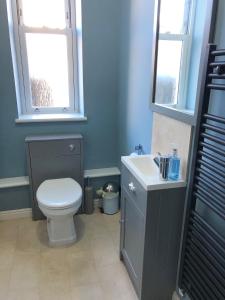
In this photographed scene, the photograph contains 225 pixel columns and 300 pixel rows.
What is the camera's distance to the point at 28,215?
2.50 m

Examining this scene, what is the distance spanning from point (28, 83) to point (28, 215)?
52.3 inches

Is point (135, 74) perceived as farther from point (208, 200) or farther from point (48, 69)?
point (208, 200)

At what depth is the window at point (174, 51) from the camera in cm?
139

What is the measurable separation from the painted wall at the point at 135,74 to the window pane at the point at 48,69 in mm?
620

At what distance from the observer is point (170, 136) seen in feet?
5.04

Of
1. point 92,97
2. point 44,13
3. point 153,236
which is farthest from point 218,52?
point 44,13

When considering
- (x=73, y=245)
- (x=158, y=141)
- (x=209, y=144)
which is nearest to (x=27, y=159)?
(x=73, y=245)

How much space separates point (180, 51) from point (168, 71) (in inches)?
6.9

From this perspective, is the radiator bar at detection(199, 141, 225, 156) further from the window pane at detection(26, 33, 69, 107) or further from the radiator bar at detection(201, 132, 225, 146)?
the window pane at detection(26, 33, 69, 107)

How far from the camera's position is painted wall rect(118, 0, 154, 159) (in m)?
1.80

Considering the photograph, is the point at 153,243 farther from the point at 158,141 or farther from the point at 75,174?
the point at 75,174

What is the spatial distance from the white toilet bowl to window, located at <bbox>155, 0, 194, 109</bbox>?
1.01 meters

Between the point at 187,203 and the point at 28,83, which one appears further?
the point at 28,83

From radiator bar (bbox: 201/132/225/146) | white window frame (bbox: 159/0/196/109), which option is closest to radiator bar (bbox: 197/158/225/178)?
radiator bar (bbox: 201/132/225/146)
